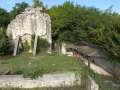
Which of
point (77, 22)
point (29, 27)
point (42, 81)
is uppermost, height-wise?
point (77, 22)

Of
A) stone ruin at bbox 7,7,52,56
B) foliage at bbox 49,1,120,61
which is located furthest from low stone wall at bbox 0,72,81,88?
stone ruin at bbox 7,7,52,56

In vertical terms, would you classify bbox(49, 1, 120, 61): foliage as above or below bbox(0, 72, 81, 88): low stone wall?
above

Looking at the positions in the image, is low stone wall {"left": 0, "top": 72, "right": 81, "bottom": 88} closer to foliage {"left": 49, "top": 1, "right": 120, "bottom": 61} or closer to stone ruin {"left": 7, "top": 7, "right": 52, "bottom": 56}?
foliage {"left": 49, "top": 1, "right": 120, "bottom": 61}

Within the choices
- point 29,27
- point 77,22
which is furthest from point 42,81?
point 77,22

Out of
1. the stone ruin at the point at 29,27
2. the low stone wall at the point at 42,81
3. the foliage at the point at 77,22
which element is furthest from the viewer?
the foliage at the point at 77,22

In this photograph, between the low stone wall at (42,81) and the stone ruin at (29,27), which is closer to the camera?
the low stone wall at (42,81)

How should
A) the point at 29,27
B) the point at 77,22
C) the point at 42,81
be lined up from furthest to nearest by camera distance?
the point at 77,22, the point at 29,27, the point at 42,81

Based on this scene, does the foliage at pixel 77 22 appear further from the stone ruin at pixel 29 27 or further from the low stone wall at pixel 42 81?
the low stone wall at pixel 42 81

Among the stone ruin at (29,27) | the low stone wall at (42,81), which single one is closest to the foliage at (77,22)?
the stone ruin at (29,27)

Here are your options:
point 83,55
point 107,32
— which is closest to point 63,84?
point 107,32

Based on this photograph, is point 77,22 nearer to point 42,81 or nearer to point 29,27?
point 29,27

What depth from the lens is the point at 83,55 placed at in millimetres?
21469

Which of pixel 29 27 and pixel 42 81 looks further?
pixel 29 27

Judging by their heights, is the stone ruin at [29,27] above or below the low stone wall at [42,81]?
above
